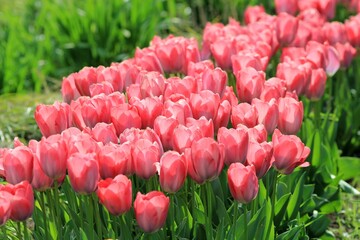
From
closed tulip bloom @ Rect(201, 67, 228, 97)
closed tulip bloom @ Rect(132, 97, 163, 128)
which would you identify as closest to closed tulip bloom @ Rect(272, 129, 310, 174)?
closed tulip bloom @ Rect(132, 97, 163, 128)

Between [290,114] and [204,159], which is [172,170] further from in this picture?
[290,114]

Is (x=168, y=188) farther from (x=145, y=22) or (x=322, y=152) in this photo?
(x=145, y=22)

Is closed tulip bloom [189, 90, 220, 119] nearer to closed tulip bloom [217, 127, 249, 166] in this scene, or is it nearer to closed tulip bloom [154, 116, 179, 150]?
closed tulip bloom [154, 116, 179, 150]

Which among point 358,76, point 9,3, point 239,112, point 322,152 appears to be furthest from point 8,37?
point 239,112

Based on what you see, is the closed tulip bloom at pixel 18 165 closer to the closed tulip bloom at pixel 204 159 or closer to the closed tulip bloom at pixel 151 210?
the closed tulip bloom at pixel 151 210

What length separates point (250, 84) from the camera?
3100mm

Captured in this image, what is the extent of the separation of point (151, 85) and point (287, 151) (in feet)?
2.46

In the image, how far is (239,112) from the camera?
2.80 metres

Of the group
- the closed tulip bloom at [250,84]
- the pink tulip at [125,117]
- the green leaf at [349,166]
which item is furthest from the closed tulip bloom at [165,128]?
the green leaf at [349,166]

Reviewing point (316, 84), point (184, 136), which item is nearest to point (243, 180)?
point (184, 136)

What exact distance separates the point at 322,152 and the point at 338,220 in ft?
1.05

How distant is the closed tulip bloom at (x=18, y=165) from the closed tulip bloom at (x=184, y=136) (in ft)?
1.50

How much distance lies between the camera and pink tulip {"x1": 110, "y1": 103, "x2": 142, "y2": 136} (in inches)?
107

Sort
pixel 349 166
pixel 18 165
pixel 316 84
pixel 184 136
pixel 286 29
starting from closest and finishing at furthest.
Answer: pixel 18 165
pixel 184 136
pixel 316 84
pixel 349 166
pixel 286 29
